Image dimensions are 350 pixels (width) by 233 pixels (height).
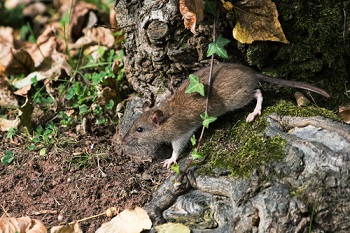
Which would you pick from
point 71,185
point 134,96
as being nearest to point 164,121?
point 134,96

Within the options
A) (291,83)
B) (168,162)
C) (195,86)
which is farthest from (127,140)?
(291,83)

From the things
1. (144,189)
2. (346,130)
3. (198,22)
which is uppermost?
(198,22)

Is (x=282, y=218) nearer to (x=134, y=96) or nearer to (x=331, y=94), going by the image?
(x=331, y=94)

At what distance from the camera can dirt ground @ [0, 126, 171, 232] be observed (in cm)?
468

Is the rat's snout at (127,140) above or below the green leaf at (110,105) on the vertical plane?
below

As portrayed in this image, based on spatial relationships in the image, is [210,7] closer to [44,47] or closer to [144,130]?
[144,130]

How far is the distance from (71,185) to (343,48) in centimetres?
281

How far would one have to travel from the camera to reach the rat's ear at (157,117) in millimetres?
5191

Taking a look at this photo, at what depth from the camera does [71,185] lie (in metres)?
4.95

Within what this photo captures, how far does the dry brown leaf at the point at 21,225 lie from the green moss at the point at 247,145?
1.42 meters

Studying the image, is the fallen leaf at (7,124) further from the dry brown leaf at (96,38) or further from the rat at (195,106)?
the dry brown leaf at (96,38)

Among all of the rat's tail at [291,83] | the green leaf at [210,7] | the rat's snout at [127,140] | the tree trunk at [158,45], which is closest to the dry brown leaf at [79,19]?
the tree trunk at [158,45]

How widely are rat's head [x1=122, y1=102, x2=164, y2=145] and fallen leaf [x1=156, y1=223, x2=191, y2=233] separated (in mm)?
1261

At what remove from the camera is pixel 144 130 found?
537 centimetres
